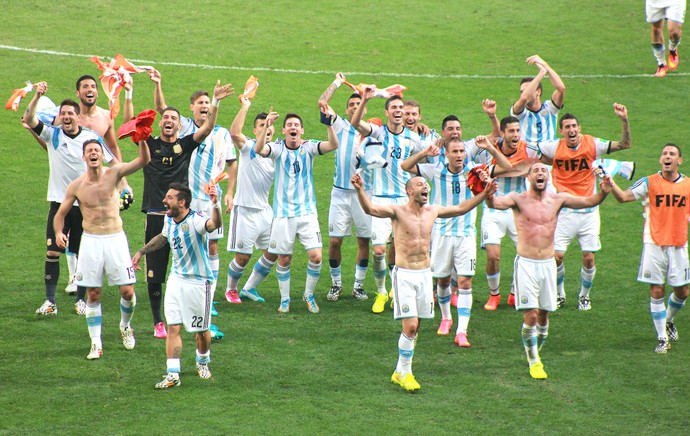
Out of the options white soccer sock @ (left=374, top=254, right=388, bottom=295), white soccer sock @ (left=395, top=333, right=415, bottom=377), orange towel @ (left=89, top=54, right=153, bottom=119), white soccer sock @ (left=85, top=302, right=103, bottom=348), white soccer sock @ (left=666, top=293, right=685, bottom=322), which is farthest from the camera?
white soccer sock @ (left=374, top=254, right=388, bottom=295)

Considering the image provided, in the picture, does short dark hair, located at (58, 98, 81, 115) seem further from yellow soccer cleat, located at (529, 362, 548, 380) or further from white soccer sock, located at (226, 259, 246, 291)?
yellow soccer cleat, located at (529, 362, 548, 380)

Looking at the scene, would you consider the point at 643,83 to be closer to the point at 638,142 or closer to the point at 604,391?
the point at 638,142

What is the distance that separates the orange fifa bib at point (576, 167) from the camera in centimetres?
1375

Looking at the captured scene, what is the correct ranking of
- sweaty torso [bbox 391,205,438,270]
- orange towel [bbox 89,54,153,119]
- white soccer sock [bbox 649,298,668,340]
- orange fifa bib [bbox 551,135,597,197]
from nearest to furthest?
sweaty torso [bbox 391,205,438,270] → white soccer sock [bbox 649,298,668,340] → orange towel [bbox 89,54,153,119] → orange fifa bib [bbox 551,135,597,197]

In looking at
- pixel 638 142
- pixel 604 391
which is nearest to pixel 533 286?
pixel 604 391

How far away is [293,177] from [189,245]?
308cm

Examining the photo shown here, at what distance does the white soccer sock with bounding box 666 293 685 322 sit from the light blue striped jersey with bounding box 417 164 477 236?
2557mm

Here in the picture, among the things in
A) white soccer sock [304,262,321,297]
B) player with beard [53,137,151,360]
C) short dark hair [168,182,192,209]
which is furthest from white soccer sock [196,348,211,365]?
white soccer sock [304,262,321,297]

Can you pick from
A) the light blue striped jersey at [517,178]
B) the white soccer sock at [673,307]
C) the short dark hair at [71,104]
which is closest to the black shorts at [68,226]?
the short dark hair at [71,104]

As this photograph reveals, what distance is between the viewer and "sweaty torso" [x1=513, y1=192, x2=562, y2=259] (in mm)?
11938

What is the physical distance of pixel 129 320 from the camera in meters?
12.5

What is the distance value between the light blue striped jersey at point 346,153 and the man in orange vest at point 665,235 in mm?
3856

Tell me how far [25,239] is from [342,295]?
5280 millimetres

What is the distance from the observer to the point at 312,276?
14.2 meters
